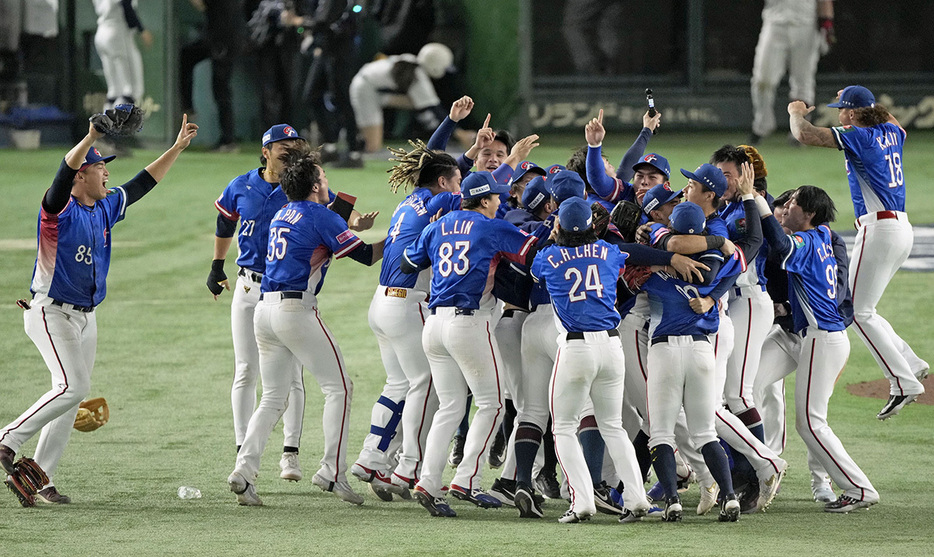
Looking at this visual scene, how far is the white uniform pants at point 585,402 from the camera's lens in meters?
5.86

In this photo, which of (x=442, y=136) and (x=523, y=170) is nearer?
(x=523, y=170)

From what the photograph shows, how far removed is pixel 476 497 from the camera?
634cm

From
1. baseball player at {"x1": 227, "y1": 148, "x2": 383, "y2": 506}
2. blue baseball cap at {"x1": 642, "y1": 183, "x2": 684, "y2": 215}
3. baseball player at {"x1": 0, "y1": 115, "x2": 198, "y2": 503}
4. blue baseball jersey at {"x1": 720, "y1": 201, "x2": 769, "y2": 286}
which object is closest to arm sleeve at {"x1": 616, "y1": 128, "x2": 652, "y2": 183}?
blue baseball jersey at {"x1": 720, "y1": 201, "x2": 769, "y2": 286}

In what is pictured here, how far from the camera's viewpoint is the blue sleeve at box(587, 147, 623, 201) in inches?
268

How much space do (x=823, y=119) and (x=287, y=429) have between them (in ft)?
44.1

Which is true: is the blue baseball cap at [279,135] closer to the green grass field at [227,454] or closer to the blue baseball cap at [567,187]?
the blue baseball cap at [567,187]

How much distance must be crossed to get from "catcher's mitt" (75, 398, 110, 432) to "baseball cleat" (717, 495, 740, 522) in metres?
3.31

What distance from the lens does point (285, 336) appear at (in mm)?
6352

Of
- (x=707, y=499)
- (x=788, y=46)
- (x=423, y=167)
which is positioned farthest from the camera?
(x=788, y=46)

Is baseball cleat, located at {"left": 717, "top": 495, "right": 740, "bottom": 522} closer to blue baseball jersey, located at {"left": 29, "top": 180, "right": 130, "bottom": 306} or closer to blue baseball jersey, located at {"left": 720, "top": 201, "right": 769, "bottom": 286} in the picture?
blue baseball jersey, located at {"left": 720, "top": 201, "right": 769, "bottom": 286}

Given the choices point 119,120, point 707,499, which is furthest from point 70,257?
point 707,499

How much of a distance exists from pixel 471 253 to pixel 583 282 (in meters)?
0.60

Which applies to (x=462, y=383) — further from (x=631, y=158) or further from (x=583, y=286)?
(x=631, y=158)

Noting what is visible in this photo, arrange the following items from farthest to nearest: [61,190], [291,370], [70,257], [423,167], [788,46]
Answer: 1. [788,46]
2. [423,167]
3. [291,370]
4. [70,257]
5. [61,190]
